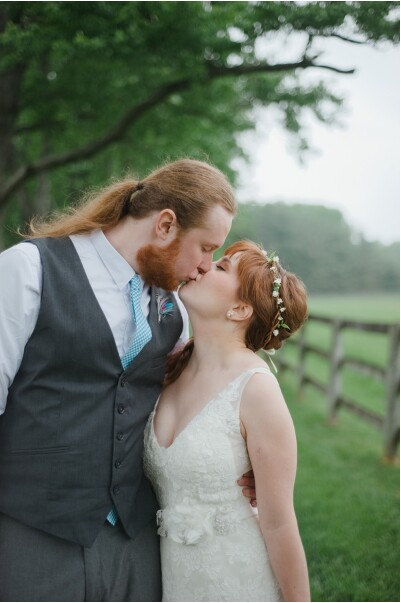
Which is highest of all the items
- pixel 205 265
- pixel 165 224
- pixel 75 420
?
pixel 165 224

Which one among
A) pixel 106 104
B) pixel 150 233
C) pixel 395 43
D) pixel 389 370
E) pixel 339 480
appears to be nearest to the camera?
pixel 150 233

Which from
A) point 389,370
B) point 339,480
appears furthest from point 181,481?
point 389,370

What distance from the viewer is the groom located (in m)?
2.39

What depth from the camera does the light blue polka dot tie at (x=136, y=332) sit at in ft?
8.42

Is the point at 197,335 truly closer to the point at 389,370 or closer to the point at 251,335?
the point at 251,335

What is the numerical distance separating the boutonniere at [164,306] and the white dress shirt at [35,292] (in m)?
0.08

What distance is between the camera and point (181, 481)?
2670 millimetres

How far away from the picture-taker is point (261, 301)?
2881 millimetres

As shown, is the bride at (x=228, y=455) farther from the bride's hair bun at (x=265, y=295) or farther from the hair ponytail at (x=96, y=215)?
the hair ponytail at (x=96, y=215)

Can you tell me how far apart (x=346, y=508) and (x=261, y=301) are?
3.29 metres

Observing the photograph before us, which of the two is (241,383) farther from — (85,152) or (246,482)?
(85,152)

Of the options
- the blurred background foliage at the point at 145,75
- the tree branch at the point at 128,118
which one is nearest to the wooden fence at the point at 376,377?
the blurred background foliage at the point at 145,75

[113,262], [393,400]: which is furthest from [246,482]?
[393,400]

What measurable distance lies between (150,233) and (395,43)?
4.06 metres
